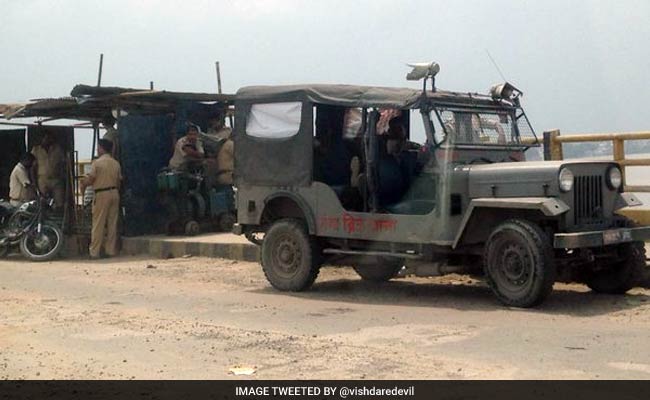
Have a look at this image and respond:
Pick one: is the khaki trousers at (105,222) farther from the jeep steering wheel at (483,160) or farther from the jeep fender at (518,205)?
the jeep fender at (518,205)

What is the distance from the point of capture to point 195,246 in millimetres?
14773

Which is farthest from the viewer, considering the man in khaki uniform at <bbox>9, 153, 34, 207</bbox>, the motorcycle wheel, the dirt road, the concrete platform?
the man in khaki uniform at <bbox>9, 153, 34, 207</bbox>

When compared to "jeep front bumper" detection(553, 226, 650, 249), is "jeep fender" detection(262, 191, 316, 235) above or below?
above

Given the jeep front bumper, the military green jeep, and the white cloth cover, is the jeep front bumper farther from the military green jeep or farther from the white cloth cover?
the white cloth cover

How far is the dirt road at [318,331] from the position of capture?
21.3 feet

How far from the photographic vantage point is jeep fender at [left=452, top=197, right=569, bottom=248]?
8.41 m

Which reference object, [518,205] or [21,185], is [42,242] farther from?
[518,205]

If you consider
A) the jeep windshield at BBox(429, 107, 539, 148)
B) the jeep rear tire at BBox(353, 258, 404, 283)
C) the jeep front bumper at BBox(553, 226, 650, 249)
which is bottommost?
the jeep rear tire at BBox(353, 258, 404, 283)

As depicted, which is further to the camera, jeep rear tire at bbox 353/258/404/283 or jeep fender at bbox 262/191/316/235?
jeep rear tire at bbox 353/258/404/283

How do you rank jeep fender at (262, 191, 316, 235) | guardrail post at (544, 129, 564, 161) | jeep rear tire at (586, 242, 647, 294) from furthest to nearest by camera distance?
guardrail post at (544, 129, 564, 161) → jeep fender at (262, 191, 316, 235) → jeep rear tire at (586, 242, 647, 294)

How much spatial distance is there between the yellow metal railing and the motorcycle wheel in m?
8.53

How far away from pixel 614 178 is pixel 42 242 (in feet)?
33.4

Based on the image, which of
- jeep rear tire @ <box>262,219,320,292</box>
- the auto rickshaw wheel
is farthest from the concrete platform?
jeep rear tire @ <box>262,219,320,292</box>

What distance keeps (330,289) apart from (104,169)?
5770mm
